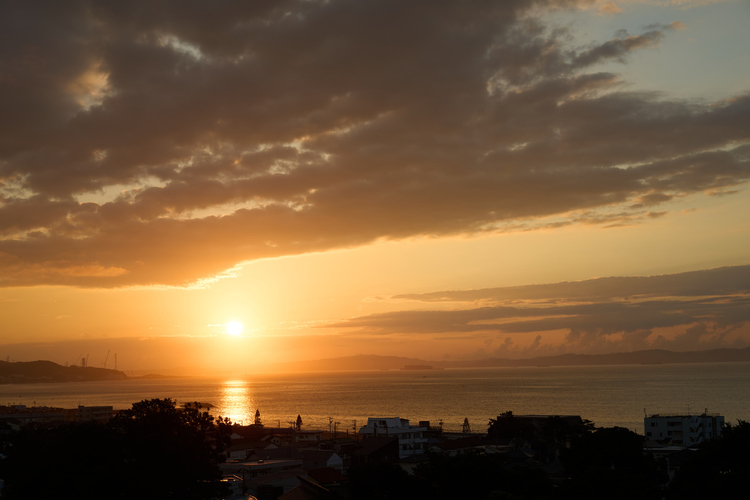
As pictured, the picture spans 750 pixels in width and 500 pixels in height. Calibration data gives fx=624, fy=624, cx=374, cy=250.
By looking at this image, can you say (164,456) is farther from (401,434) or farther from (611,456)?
(401,434)

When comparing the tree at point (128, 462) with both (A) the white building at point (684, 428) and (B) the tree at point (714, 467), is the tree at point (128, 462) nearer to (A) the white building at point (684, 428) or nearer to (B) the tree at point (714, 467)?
(B) the tree at point (714, 467)

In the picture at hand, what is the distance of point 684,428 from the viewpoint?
9619 centimetres

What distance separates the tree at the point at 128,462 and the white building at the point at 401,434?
51.4 m

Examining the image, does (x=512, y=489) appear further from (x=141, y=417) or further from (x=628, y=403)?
Answer: (x=628, y=403)

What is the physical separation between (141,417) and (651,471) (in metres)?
35.2

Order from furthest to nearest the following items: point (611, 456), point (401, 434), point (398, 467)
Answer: point (401, 434) < point (611, 456) < point (398, 467)

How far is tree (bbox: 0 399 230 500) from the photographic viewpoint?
3064cm

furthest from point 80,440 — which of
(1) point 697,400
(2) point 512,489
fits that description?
(1) point 697,400

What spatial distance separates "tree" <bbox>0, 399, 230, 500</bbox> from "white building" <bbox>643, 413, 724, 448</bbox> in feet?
273

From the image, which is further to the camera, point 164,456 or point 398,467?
point 398,467

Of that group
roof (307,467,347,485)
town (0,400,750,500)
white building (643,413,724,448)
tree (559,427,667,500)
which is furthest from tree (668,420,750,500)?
white building (643,413,724,448)

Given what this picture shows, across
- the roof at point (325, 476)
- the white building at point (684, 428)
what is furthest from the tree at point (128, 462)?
the white building at point (684, 428)

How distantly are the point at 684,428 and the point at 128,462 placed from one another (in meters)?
89.5

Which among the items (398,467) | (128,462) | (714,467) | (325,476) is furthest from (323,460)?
(714,467)
